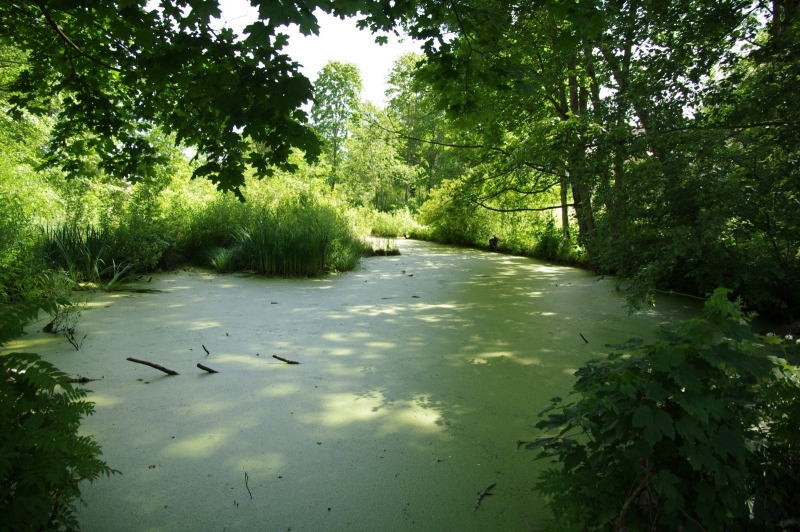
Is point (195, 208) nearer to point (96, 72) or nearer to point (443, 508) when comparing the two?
point (96, 72)

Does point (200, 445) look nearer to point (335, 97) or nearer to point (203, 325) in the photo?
point (203, 325)

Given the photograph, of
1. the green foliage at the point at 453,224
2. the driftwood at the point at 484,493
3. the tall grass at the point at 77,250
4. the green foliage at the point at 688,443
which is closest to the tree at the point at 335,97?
the green foliage at the point at 453,224

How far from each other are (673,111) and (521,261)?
5.06m

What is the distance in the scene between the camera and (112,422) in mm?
1939

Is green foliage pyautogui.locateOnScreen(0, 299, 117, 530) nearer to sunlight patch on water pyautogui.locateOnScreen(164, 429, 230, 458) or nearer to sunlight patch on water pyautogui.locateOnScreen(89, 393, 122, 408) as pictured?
sunlight patch on water pyautogui.locateOnScreen(164, 429, 230, 458)

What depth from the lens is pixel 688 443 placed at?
101 cm

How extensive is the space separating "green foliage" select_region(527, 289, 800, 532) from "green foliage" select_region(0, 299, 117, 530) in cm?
113

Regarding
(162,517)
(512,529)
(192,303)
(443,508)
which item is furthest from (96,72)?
(512,529)

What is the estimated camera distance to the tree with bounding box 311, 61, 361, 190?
20828 millimetres

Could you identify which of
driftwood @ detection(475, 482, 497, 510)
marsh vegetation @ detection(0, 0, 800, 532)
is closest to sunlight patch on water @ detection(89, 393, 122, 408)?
marsh vegetation @ detection(0, 0, 800, 532)

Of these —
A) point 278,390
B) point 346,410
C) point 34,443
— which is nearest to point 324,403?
point 346,410

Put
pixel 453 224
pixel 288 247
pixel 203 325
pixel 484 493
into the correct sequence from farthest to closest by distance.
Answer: pixel 453 224
pixel 288 247
pixel 203 325
pixel 484 493

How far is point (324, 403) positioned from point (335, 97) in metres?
21.2

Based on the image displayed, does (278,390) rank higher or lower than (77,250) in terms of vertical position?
lower
